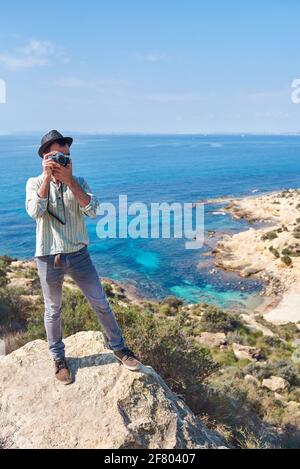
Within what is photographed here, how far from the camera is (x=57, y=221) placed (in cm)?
430

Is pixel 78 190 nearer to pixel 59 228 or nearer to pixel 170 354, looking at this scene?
pixel 59 228

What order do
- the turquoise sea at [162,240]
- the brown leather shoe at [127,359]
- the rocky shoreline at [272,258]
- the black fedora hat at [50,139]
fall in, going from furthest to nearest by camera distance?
the turquoise sea at [162,240] → the rocky shoreline at [272,258] → the brown leather shoe at [127,359] → the black fedora hat at [50,139]

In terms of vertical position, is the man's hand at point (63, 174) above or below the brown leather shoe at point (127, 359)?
above

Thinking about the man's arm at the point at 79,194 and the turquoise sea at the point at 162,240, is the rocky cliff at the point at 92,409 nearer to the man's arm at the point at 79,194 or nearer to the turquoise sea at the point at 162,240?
the man's arm at the point at 79,194

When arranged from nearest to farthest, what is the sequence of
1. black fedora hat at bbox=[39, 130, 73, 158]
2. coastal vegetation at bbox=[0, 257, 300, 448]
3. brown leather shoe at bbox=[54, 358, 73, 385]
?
black fedora hat at bbox=[39, 130, 73, 158]
brown leather shoe at bbox=[54, 358, 73, 385]
coastal vegetation at bbox=[0, 257, 300, 448]

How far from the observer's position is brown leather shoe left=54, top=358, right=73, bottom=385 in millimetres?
4457

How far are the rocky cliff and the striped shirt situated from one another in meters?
1.49

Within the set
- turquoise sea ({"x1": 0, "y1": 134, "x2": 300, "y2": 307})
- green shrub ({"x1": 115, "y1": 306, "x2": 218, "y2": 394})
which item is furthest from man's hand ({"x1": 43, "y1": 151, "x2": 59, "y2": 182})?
turquoise sea ({"x1": 0, "y1": 134, "x2": 300, "y2": 307})

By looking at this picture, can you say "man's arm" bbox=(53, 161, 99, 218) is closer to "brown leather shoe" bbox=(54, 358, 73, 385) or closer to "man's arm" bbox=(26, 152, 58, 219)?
"man's arm" bbox=(26, 152, 58, 219)

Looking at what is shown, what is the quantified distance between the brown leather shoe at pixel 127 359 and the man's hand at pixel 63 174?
207cm

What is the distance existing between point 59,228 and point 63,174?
608 millimetres

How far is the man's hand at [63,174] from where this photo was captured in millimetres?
4008

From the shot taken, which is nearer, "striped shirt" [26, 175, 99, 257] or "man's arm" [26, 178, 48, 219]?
"man's arm" [26, 178, 48, 219]

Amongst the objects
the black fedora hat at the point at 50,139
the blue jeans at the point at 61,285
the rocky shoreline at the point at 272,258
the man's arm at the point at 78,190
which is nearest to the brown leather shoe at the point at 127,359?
the blue jeans at the point at 61,285
